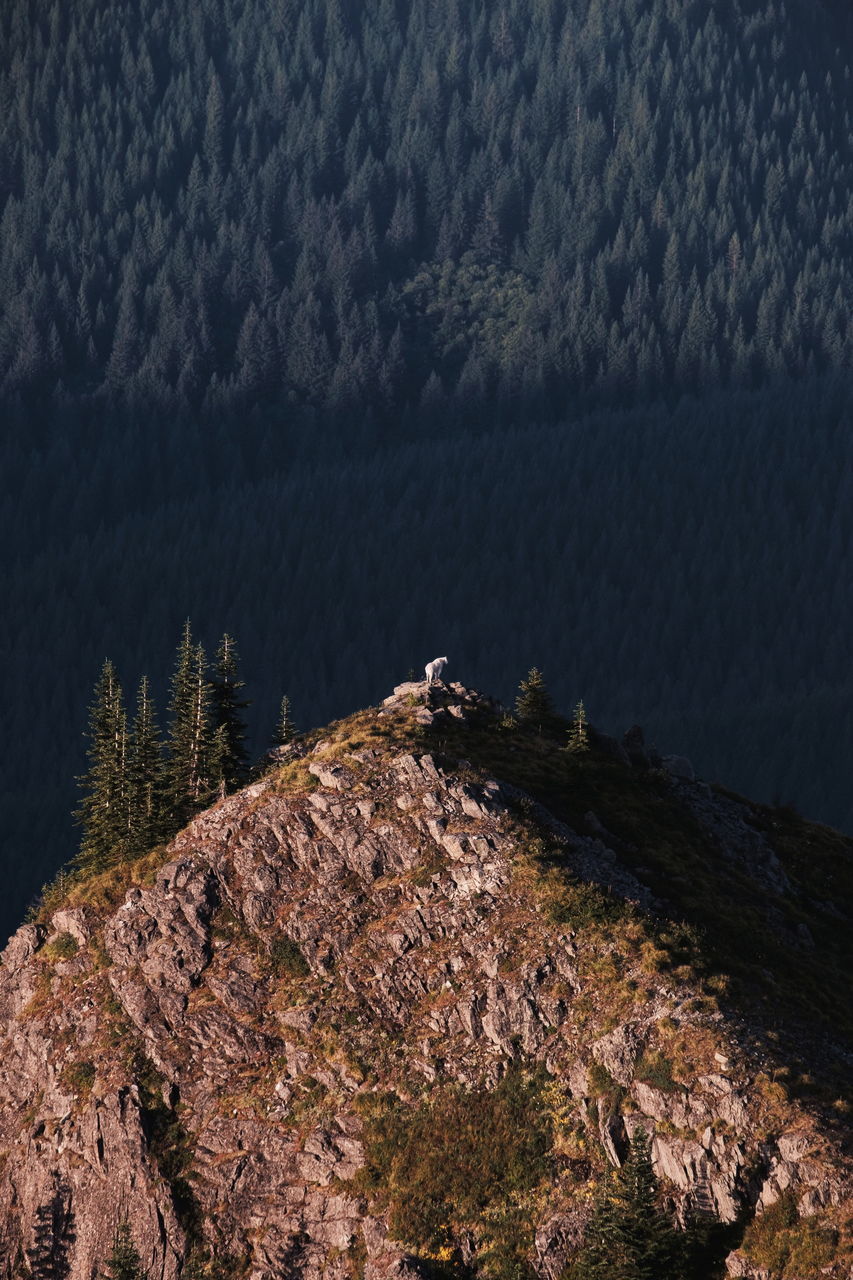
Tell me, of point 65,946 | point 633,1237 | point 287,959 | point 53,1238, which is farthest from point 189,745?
point 633,1237

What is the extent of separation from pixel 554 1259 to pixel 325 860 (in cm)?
2831

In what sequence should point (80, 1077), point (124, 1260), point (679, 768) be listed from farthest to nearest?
1. point (679, 768)
2. point (80, 1077)
3. point (124, 1260)

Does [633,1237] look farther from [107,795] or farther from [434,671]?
[107,795]

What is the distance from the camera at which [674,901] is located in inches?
4560

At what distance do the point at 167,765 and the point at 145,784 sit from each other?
2643 mm

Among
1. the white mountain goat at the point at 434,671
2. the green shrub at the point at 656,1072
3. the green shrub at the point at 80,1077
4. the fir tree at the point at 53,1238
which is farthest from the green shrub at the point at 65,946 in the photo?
the green shrub at the point at 656,1072

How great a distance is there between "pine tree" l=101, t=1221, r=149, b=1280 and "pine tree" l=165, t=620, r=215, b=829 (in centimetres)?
3032

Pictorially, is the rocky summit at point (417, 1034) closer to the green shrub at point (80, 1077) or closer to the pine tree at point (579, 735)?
the green shrub at point (80, 1077)

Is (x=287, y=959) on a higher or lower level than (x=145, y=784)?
lower

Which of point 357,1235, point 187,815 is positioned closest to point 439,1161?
point 357,1235

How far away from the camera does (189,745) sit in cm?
13500

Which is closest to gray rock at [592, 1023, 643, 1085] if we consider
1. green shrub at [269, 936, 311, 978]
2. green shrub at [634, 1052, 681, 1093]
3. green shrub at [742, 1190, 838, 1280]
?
green shrub at [634, 1052, 681, 1093]

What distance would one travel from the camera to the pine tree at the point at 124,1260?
102 m

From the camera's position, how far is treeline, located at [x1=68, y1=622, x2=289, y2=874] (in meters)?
131
